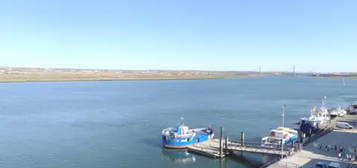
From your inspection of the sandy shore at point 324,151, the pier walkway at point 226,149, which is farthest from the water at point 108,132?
the sandy shore at point 324,151

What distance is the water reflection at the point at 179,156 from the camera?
3850cm

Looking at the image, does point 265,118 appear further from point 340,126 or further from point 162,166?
point 162,166

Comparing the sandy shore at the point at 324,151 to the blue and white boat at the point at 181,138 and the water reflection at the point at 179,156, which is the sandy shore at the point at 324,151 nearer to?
the water reflection at the point at 179,156

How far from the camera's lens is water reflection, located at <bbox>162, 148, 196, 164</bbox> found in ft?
126

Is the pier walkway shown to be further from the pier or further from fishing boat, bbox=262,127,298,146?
fishing boat, bbox=262,127,298,146

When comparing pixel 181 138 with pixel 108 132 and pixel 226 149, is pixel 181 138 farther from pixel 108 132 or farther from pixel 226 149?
pixel 108 132

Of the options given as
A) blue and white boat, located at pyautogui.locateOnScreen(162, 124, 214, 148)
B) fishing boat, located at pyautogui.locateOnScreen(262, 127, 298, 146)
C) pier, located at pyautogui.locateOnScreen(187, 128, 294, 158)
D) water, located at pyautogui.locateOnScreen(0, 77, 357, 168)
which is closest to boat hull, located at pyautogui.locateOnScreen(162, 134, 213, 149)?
blue and white boat, located at pyautogui.locateOnScreen(162, 124, 214, 148)

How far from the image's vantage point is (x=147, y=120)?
207ft

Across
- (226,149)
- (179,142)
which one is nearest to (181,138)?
(179,142)

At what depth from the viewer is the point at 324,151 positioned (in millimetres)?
32812

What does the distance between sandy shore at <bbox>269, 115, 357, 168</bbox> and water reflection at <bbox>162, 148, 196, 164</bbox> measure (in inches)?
475

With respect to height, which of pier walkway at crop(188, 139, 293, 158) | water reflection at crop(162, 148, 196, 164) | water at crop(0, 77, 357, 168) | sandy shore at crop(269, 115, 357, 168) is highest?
sandy shore at crop(269, 115, 357, 168)

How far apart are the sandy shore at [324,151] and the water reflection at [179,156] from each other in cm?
1207

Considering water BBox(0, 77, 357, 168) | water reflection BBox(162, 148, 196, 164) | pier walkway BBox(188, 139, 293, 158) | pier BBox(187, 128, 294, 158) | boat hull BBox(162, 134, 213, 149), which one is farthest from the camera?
boat hull BBox(162, 134, 213, 149)
